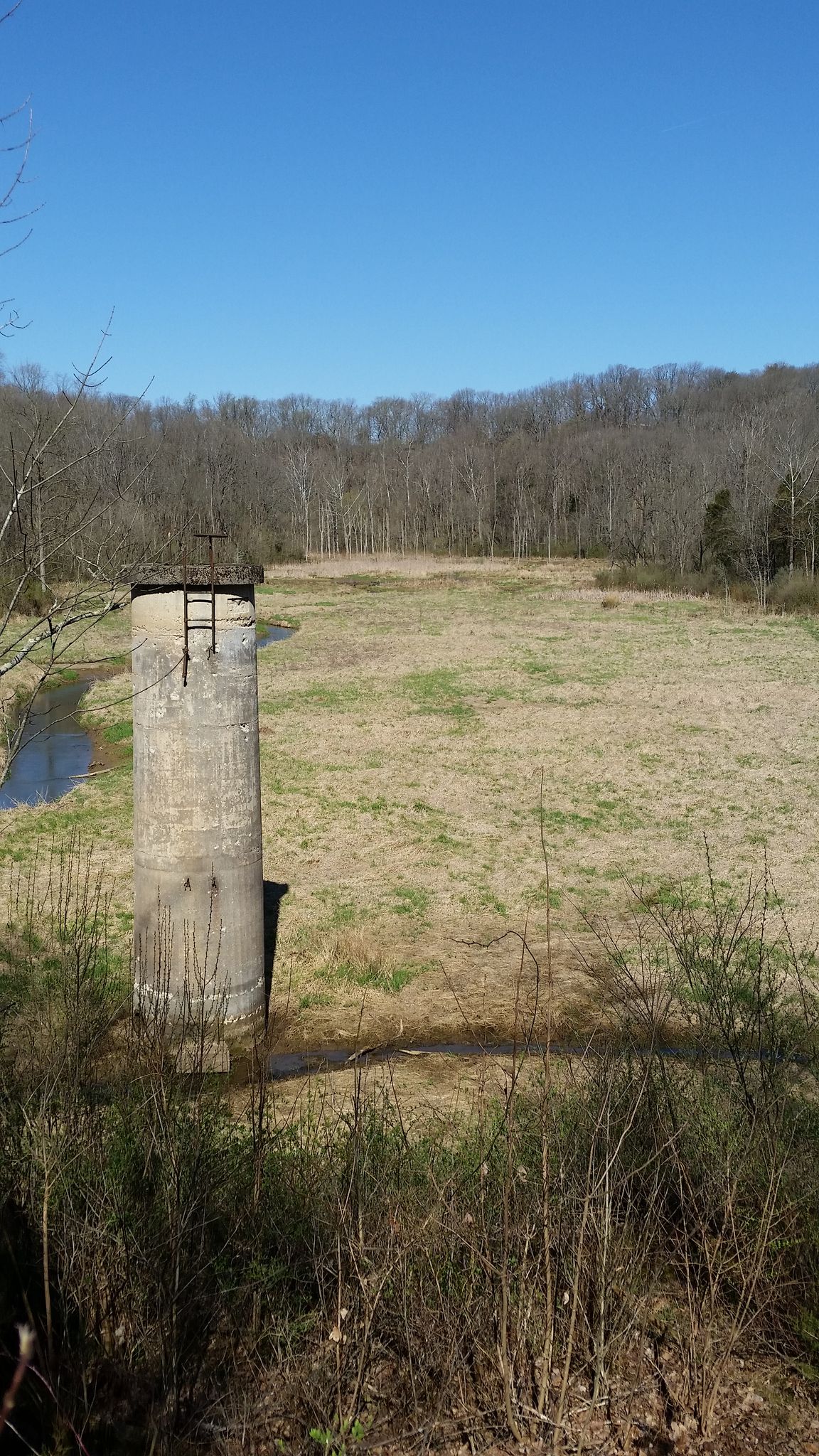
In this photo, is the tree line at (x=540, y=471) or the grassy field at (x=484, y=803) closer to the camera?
the grassy field at (x=484, y=803)

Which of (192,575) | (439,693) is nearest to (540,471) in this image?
(439,693)

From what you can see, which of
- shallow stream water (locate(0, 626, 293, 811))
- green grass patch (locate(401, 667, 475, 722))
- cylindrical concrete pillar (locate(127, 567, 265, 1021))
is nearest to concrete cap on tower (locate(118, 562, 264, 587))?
cylindrical concrete pillar (locate(127, 567, 265, 1021))

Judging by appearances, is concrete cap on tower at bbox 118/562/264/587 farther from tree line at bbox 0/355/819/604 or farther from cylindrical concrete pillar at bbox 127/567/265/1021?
tree line at bbox 0/355/819/604

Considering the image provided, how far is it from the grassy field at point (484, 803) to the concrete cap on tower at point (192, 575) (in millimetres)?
2155

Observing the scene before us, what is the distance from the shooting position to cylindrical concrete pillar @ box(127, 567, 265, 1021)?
9.17 metres

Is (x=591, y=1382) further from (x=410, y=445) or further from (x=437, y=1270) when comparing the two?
(x=410, y=445)

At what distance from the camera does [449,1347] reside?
3857 millimetres

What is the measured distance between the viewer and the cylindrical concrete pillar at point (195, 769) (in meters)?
9.17

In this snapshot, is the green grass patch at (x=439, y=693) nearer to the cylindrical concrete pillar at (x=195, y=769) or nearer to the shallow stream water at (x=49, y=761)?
the shallow stream water at (x=49, y=761)

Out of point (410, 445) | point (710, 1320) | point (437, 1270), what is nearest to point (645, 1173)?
point (710, 1320)

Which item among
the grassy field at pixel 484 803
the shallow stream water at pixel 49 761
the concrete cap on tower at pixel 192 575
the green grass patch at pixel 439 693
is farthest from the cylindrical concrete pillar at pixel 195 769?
the green grass patch at pixel 439 693

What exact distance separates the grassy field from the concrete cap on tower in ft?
7.07

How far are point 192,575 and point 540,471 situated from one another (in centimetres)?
7830

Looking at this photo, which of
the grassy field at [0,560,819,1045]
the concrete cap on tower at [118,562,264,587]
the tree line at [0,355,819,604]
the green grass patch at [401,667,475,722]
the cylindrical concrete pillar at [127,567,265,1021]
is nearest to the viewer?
the concrete cap on tower at [118,562,264,587]
